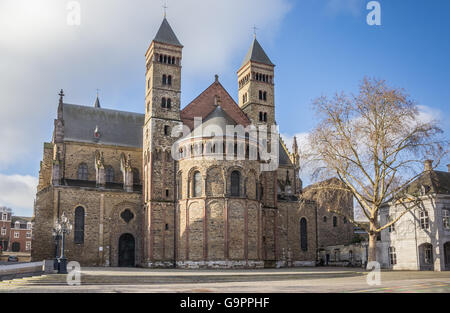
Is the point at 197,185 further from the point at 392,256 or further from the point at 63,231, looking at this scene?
the point at 392,256

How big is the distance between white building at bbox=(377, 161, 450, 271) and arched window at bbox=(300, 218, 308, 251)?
12776mm

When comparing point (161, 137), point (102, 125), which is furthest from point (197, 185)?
point (102, 125)

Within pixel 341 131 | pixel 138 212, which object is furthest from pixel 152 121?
pixel 341 131

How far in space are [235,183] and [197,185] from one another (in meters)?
3.58

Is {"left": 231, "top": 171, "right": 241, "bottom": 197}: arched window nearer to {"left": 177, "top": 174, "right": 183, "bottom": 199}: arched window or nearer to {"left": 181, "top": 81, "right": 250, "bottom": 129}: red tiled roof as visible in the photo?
{"left": 177, "top": 174, "right": 183, "bottom": 199}: arched window

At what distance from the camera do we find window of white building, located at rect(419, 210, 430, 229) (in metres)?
42.3

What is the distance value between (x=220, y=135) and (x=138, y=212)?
13313 mm

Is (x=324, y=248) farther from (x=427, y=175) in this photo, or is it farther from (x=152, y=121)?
(x=152, y=121)

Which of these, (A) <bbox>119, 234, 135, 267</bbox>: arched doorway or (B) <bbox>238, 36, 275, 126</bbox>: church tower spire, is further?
(B) <bbox>238, 36, 275, 126</bbox>: church tower spire

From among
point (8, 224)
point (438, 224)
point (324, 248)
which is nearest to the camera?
point (438, 224)

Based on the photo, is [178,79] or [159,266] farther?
[178,79]

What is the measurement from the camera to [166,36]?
51906 millimetres

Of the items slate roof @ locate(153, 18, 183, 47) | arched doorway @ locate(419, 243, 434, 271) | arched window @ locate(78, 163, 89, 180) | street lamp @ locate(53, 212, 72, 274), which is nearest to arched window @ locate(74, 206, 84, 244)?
arched window @ locate(78, 163, 89, 180)
